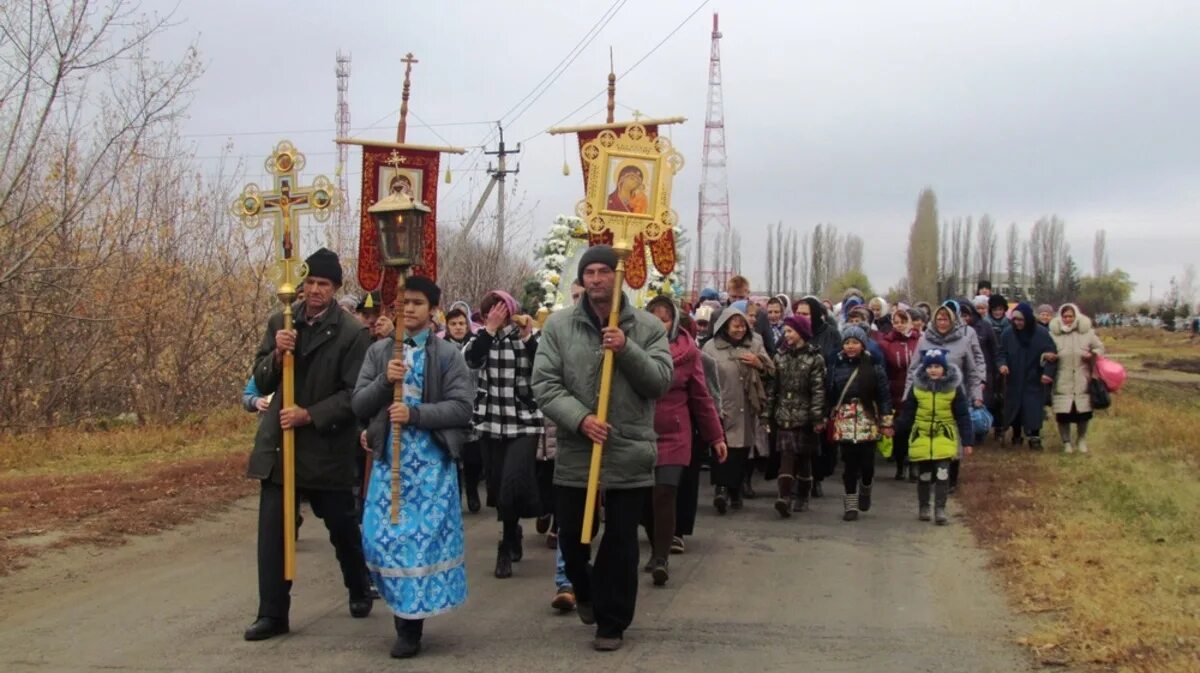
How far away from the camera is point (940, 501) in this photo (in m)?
10.1

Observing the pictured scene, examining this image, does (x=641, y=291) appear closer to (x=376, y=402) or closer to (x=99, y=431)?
(x=376, y=402)

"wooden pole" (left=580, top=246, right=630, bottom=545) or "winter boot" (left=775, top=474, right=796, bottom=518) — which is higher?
"wooden pole" (left=580, top=246, right=630, bottom=545)

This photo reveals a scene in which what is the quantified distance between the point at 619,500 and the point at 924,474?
516 cm

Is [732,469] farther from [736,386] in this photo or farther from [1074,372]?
[1074,372]

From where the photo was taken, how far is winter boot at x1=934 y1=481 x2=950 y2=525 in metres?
10.1

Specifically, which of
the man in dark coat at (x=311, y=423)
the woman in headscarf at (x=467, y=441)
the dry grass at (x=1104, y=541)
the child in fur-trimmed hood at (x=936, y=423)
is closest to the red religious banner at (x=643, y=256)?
the woman in headscarf at (x=467, y=441)

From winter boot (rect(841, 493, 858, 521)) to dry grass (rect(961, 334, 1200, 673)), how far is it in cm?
105

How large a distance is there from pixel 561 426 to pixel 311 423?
1412 mm

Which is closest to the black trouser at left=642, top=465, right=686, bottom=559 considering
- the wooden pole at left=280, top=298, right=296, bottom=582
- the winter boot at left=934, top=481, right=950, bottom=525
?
the wooden pole at left=280, top=298, right=296, bottom=582

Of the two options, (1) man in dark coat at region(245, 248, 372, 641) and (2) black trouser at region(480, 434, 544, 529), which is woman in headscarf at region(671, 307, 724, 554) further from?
(1) man in dark coat at region(245, 248, 372, 641)

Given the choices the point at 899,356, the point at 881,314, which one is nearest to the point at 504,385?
the point at 899,356

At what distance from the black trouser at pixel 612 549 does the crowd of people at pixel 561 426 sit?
0.01 metres

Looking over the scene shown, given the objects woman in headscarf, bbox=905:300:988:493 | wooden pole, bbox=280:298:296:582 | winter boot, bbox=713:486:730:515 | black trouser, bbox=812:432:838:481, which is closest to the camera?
wooden pole, bbox=280:298:296:582

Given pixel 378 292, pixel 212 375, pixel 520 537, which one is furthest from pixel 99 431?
pixel 520 537
